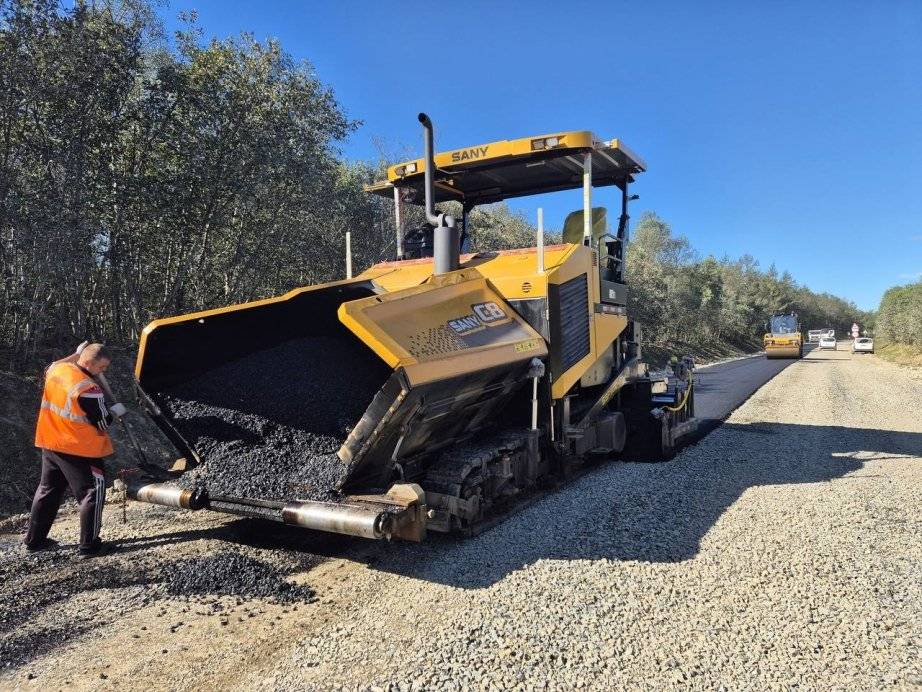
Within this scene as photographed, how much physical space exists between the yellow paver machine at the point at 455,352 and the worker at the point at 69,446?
311 mm

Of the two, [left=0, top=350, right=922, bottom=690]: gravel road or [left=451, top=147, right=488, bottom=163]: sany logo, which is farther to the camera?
[left=451, top=147, right=488, bottom=163]: sany logo

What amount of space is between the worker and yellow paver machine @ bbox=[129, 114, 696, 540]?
1.02 feet

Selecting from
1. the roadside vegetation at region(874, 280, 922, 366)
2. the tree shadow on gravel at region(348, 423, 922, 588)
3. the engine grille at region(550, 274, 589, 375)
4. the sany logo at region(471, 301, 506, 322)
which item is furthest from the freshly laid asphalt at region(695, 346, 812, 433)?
the roadside vegetation at region(874, 280, 922, 366)

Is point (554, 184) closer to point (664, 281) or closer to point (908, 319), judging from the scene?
point (664, 281)

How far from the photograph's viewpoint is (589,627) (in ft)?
9.85

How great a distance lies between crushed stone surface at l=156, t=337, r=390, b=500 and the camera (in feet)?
13.3

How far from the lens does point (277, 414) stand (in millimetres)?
4262

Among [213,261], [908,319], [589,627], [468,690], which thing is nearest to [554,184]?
[589,627]

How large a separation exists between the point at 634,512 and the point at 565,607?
1.80 metres

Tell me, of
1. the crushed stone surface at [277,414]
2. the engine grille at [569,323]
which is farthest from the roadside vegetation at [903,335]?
the crushed stone surface at [277,414]

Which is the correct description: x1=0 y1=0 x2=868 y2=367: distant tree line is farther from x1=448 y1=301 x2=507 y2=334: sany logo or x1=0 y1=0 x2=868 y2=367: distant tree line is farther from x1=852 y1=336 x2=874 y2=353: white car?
x1=852 y1=336 x2=874 y2=353: white car

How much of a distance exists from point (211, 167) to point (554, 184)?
5.78 m

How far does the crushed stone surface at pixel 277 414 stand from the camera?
404 centimetres

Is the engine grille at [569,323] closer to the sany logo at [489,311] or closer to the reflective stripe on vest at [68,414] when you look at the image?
the sany logo at [489,311]
